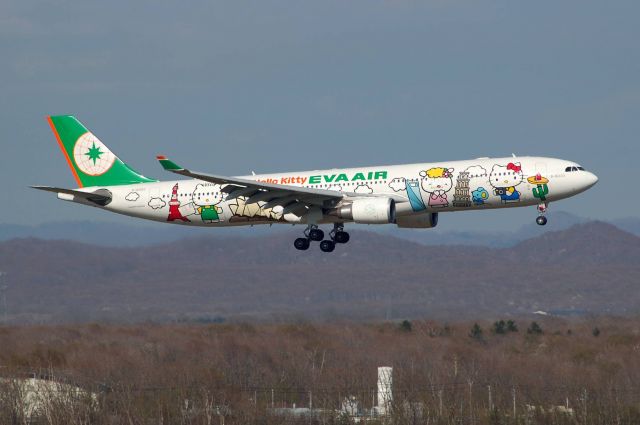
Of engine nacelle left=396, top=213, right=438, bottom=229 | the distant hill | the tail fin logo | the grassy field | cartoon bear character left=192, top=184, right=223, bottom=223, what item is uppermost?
the tail fin logo

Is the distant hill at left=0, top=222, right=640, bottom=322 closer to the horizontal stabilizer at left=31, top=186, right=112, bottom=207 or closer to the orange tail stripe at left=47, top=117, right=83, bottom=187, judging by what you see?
the orange tail stripe at left=47, top=117, right=83, bottom=187

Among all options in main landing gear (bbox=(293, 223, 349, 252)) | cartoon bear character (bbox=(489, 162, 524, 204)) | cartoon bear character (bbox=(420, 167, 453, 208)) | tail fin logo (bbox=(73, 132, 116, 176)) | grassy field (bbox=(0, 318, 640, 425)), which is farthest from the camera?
tail fin logo (bbox=(73, 132, 116, 176))

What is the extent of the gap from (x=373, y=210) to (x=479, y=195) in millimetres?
4184

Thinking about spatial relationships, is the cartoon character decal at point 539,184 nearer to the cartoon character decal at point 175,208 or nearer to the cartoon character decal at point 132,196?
the cartoon character decal at point 175,208

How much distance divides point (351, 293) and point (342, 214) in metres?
81.7

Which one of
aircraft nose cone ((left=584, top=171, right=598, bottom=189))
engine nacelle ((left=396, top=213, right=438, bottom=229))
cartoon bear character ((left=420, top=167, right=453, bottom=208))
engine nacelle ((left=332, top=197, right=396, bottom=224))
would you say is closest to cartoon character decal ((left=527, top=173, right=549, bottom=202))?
aircraft nose cone ((left=584, top=171, right=598, bottom=189))

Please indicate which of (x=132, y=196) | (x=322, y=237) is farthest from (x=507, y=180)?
(x=132, y=196)

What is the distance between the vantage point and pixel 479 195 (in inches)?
2024

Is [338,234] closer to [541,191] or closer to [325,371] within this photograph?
[325,371]

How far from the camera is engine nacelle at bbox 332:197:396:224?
51156 mm

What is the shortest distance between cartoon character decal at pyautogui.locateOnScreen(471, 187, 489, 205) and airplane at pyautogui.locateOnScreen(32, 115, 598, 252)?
0.04m

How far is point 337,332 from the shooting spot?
231ft

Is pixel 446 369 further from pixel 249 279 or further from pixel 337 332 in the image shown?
pixel 249 279

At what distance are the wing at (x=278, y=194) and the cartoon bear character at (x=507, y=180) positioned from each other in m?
5.93
